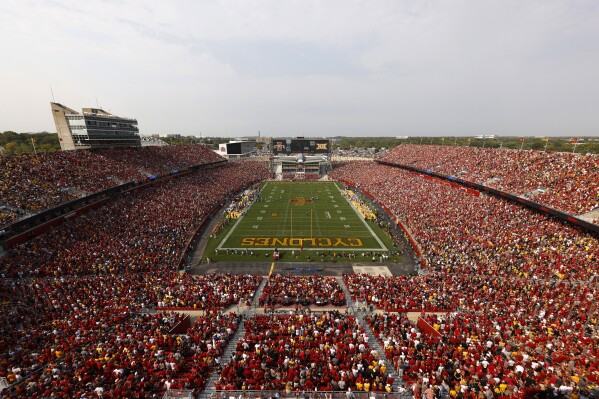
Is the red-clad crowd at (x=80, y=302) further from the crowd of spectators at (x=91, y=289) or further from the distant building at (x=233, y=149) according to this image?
the distant building at (x=233, y=149)

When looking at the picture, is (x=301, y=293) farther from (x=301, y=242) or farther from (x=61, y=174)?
(x=61, y=174)

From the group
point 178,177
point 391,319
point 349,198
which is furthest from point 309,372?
point 178,177

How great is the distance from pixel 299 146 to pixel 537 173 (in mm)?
49273

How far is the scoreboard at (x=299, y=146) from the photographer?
7106 cm

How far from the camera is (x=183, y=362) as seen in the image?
36.8ft

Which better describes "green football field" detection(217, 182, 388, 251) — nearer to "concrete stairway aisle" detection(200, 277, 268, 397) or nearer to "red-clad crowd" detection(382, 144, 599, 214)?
"concrete stairway aisle" detection(200, 277, 268, 397)

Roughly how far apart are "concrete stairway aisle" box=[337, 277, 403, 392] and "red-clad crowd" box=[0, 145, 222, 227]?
2488 centimetres

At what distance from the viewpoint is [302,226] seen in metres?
35.0

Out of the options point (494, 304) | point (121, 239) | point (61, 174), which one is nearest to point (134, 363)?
point (121, 239)

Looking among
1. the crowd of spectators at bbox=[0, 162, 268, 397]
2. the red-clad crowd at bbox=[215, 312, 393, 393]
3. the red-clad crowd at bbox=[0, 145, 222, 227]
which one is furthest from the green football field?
the red-clad crowd at bbox=[0, 145, 222, 227]

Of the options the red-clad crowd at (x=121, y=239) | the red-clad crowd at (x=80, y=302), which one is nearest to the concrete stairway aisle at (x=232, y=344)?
the red-clad crowd at (x=80, y=302)

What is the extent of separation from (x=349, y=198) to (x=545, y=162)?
2578cm

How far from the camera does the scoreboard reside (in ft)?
233

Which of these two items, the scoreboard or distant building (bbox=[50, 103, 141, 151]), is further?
the scoreboard
